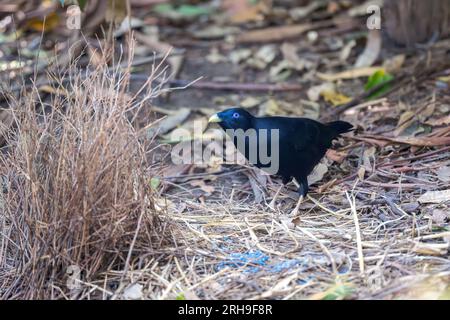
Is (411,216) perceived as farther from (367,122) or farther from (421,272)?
(367,122)

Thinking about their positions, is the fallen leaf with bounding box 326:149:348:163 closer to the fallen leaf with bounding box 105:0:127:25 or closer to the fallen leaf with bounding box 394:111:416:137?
the fallen leaf with bounding box 394:111:416:137

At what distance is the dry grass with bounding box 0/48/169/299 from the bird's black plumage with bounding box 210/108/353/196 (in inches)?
36.2

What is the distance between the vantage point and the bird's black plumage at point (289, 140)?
14.5 ft

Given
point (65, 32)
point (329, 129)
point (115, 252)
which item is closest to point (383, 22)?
point (329, 129)

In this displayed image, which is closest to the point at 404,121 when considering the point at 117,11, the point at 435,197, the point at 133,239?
the point at 435,197

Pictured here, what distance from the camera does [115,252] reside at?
3.42 m

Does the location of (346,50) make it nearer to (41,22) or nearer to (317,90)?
(317,90)

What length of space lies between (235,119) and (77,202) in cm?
140

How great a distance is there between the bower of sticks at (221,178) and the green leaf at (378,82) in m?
0.02

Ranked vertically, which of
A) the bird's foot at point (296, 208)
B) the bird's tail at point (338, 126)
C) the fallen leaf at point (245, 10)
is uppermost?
the fallen leaf at point (245, 10)

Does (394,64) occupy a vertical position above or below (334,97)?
above

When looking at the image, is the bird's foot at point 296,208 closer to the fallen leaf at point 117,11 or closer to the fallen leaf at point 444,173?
the fallen leaf at point 444,173

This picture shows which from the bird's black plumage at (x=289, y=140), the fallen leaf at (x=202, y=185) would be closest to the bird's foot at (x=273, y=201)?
the bird's black plumage at (x=289, y=140)

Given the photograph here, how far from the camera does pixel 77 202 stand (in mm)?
3326
